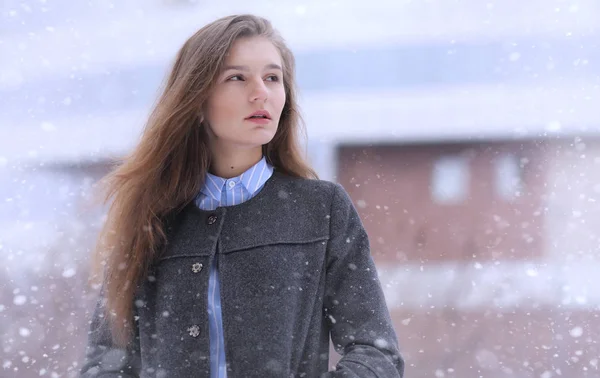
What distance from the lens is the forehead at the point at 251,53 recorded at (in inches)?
38.3

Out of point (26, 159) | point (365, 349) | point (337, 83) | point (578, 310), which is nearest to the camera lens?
point (365, 349)

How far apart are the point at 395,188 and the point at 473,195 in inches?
16.0

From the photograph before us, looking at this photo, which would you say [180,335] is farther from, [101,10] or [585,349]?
[585,349]

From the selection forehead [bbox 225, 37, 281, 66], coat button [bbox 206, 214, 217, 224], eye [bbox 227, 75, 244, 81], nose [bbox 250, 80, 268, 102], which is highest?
forehead [bbox 225, 37, 281, 66]

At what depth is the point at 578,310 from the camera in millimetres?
3154

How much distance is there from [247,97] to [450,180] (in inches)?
111

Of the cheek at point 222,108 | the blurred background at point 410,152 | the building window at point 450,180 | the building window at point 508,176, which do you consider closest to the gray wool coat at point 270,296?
the cheek at point 222,108

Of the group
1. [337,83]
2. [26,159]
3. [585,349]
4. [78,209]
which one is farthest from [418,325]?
[26,159]

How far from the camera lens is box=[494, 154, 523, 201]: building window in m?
3.56

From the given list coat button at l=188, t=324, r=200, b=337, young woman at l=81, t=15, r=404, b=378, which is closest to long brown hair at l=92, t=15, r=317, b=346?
young woman at l=81, t=15, r=404, b=378

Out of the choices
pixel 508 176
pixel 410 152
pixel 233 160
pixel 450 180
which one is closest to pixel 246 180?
pixel 233 160

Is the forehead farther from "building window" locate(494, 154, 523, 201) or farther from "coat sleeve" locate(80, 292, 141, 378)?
"building window" locate(494, 154, 523, 201)

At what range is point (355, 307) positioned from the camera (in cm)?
95

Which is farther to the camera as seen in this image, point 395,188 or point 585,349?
point 395,188
